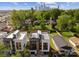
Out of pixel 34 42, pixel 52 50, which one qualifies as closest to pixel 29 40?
pixel 34 42

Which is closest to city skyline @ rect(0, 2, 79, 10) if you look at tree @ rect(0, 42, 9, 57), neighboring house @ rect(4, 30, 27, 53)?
neighboring house @ rect(4, 30, 27, 53)

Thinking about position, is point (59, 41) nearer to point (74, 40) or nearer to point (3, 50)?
point (74, 40)

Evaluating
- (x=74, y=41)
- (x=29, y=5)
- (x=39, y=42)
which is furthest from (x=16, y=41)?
(x=74, y=41)

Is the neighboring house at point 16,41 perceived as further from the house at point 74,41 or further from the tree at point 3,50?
the house at point 74,41

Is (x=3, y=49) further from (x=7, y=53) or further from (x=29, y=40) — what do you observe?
(x=29, y=40)

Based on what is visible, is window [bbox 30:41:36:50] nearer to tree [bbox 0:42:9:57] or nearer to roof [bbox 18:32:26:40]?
roof [bbox 18:32:26:40]

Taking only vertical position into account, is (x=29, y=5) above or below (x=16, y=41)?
above

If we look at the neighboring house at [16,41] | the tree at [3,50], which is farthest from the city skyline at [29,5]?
the tree at [3,50]

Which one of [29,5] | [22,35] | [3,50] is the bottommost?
[3,50]
